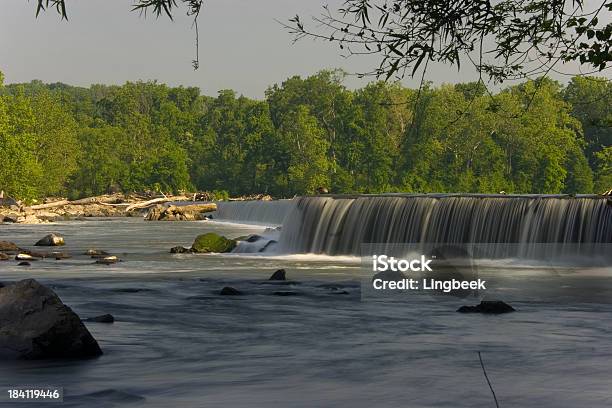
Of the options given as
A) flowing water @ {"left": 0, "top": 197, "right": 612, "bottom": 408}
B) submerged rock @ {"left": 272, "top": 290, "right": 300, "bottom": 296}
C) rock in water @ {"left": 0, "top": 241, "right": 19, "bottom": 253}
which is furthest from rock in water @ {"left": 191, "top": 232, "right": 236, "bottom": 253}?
submerged rock @ {"left": 272, "top": 290, "right": 300, "bottom": 296}

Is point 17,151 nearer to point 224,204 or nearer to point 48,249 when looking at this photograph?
point 224,204

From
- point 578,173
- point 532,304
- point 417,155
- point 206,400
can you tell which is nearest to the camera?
point 206,400

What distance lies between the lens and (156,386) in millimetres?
10367

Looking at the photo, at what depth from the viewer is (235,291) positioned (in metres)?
20.2

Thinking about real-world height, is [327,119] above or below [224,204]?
above

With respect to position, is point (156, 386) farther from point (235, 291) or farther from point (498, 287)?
point (498, 287)

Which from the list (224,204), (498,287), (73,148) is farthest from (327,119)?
(498,287)

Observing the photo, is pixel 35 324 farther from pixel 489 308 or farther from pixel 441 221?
pixel 441 221

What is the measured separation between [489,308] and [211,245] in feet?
58.4

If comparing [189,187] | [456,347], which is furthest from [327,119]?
[456,347]

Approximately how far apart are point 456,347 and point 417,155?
90224 millimetres

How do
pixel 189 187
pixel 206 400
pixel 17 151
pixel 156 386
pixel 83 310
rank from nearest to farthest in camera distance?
pixel 206 400 < pixel 156 386 < pixel 83 310 < pixel 17 151 < pixel 189 187

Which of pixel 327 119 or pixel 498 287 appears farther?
pixel 327 119

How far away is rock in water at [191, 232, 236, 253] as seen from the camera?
33.2m
